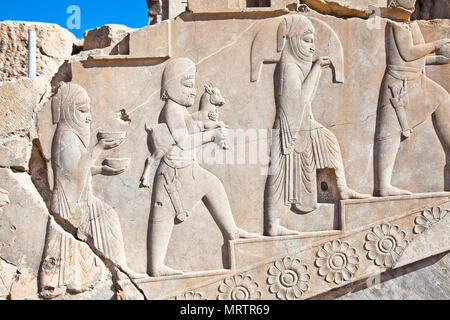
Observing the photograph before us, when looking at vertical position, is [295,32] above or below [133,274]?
above

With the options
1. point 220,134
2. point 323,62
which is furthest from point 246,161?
point 323,62

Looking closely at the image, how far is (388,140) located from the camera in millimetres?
4930

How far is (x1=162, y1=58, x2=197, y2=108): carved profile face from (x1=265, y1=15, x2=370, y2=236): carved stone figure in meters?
0.67

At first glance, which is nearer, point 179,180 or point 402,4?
point 179,180

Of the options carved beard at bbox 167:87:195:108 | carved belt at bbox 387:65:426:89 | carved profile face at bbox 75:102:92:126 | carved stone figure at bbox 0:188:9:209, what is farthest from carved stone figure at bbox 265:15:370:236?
carved stone figure at bbox 0:188:9:209

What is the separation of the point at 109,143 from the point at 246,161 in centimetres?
108

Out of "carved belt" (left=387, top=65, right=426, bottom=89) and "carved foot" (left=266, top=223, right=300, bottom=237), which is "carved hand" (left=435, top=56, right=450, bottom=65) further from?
"carved foot" (left=266, top=223, right=300, bottom=237)

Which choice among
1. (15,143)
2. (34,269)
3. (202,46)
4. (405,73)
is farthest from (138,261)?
(405,73)

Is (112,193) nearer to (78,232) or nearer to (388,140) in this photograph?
(78,232)

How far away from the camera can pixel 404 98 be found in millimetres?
4941

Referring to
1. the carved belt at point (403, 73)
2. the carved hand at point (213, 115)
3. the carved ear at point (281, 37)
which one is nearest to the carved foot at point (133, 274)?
the carved hand at point (213, 115)

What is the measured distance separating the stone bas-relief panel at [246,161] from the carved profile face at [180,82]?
1 centimetres

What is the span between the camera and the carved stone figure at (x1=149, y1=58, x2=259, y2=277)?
4887 millimetres

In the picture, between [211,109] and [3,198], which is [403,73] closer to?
[211,109]
